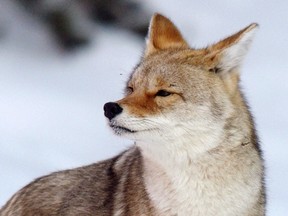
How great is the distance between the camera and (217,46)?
23.3 feet

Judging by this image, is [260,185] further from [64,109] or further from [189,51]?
[64,109]

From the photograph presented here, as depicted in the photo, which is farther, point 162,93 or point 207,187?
point 162,93

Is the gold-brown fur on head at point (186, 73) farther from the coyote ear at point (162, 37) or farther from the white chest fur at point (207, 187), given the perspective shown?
the white chest fur at point (207, 187)

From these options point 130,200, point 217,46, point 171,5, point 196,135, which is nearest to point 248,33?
point 217,46

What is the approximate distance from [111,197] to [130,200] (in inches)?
9.4

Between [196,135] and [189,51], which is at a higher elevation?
[189,51]

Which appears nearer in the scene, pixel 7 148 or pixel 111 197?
pixel 111 197

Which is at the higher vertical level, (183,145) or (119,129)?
(119,129)

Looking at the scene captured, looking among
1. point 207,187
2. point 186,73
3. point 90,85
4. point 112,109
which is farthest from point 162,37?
point 90,85

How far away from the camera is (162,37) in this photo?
25.3ft

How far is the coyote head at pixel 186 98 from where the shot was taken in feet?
21.7

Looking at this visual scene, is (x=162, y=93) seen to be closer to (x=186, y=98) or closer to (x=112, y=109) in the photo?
(x=186, y=98)

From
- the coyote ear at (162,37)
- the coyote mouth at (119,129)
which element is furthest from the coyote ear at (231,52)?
the coyote mouth at (119,129)

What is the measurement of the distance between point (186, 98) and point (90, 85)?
7.58 meters
